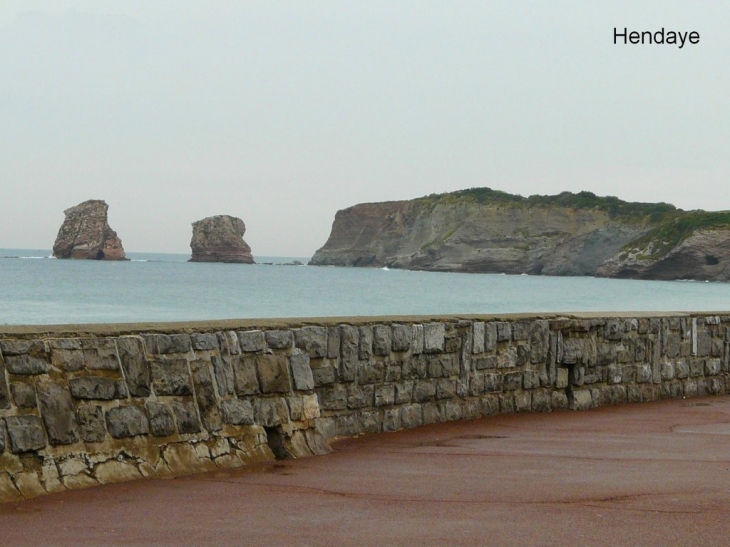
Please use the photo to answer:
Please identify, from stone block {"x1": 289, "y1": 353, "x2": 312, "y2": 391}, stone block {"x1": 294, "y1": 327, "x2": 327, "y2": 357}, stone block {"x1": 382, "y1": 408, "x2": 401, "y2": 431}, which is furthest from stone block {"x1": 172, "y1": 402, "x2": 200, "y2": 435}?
stone block {"x1": 382, "y1": 408, "x2": 401, "y2": 431}

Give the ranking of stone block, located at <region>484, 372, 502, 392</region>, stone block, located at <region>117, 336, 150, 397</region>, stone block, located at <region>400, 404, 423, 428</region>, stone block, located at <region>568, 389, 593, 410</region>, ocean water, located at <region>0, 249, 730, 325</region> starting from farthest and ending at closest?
1. ocean water, located at <region>0, 249, 730, 325</region>
2. stone block, located at <region>568, 389, 593, 410</region>
3. stone block, located at <region>484, 372, 502, 392</region>
4. stone block, located at <region>400, 404, 423, 428</region>
5. stone block, located at <region>117, 336, 150, 397</region>

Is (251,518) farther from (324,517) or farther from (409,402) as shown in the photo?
(409,402)

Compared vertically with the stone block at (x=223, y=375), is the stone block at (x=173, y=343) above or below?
above

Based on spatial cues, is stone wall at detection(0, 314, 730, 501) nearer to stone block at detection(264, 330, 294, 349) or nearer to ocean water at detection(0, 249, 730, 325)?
stone block at detection(264, 330, 294, 349)

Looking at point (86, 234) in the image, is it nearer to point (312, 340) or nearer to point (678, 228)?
point (678, 228)

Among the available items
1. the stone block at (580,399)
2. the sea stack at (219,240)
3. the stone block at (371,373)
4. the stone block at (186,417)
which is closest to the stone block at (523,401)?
the stone block at (580,399)

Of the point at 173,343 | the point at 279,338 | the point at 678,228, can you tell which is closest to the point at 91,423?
the point at 173,343

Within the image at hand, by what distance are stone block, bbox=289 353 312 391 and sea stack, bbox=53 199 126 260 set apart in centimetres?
11981

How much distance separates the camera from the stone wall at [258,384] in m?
5.02

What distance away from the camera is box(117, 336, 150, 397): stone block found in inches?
213

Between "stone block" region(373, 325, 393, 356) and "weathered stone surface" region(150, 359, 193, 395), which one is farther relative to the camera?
"stone block" region(373, 325, 393, 356)

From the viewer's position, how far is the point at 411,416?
24.4 ft

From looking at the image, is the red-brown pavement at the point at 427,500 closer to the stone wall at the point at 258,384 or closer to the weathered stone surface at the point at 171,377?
the stone wall at the point at 258,384

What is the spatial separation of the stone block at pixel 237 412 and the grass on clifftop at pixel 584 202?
4111 inches
